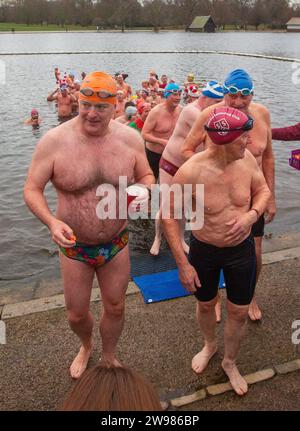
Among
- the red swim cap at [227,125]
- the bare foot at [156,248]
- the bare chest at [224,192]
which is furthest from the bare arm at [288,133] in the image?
the bare foot at [156,248]

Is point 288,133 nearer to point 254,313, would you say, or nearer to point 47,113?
point 254,313

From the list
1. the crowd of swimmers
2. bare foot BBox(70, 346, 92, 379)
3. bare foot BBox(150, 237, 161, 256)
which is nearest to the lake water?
bare foot BBox(150, 237, 161, 256)

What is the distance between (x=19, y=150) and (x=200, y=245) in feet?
36.3

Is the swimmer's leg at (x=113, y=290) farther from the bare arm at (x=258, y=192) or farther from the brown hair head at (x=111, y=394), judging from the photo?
the brown hair head at (x=111, y=394)

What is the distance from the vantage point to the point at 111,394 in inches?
54.0

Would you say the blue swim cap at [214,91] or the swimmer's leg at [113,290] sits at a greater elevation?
the blue swim cap at [214,91]

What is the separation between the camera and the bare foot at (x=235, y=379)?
132 inches

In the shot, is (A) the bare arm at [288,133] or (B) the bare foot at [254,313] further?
(A) the bare arm at [288,133]

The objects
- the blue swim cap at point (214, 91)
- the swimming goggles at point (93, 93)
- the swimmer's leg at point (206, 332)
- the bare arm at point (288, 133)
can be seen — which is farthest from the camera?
the blue swim cap at point (214, 91)

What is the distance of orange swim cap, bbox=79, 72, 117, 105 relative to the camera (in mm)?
2975

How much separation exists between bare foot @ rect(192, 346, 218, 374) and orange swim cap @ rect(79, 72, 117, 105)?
2.29 metres

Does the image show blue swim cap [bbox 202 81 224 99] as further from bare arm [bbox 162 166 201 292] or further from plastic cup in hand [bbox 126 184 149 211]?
plastic cup in hand [bbox 126 184 149 211]

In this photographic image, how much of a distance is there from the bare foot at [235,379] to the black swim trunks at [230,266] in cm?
65
